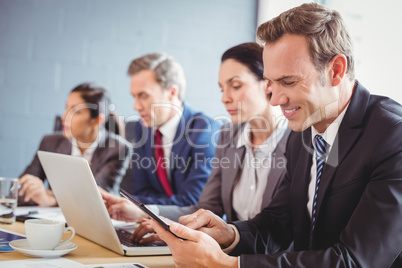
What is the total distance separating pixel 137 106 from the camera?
2.73 metres

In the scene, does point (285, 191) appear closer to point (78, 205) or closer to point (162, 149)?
point (78, 205)

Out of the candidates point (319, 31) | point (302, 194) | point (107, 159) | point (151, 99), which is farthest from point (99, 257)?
point (151, 99)

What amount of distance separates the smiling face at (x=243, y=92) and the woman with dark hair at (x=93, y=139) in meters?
0.91

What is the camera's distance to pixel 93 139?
2760 millimetres

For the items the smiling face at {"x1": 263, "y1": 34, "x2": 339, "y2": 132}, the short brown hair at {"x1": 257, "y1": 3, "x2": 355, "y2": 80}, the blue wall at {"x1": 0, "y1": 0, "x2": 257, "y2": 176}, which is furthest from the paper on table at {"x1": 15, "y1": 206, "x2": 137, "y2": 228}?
the blue wall at {"x1": 0, "y1": 0, "x2": 257, "y2": 176}

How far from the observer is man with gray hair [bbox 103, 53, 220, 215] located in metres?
2.49

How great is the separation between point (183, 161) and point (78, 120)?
0.68m

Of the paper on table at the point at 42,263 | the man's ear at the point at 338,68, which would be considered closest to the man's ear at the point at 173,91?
the man's ear at the point at 338,68

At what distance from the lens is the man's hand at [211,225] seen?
1.27 meters

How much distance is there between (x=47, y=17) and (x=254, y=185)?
2182 mm

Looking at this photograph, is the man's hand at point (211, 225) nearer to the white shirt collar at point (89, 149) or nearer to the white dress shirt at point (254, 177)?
the white dress shirt at point (254, 177)

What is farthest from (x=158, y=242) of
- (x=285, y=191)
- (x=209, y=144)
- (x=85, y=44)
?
(x=85, y=44)

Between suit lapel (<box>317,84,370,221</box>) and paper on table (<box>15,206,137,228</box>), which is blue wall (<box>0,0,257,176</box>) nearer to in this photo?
paper on table (<box>15,206,137,228</box>)

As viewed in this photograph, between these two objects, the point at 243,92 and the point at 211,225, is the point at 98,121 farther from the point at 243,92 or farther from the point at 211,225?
the point at 211,225
